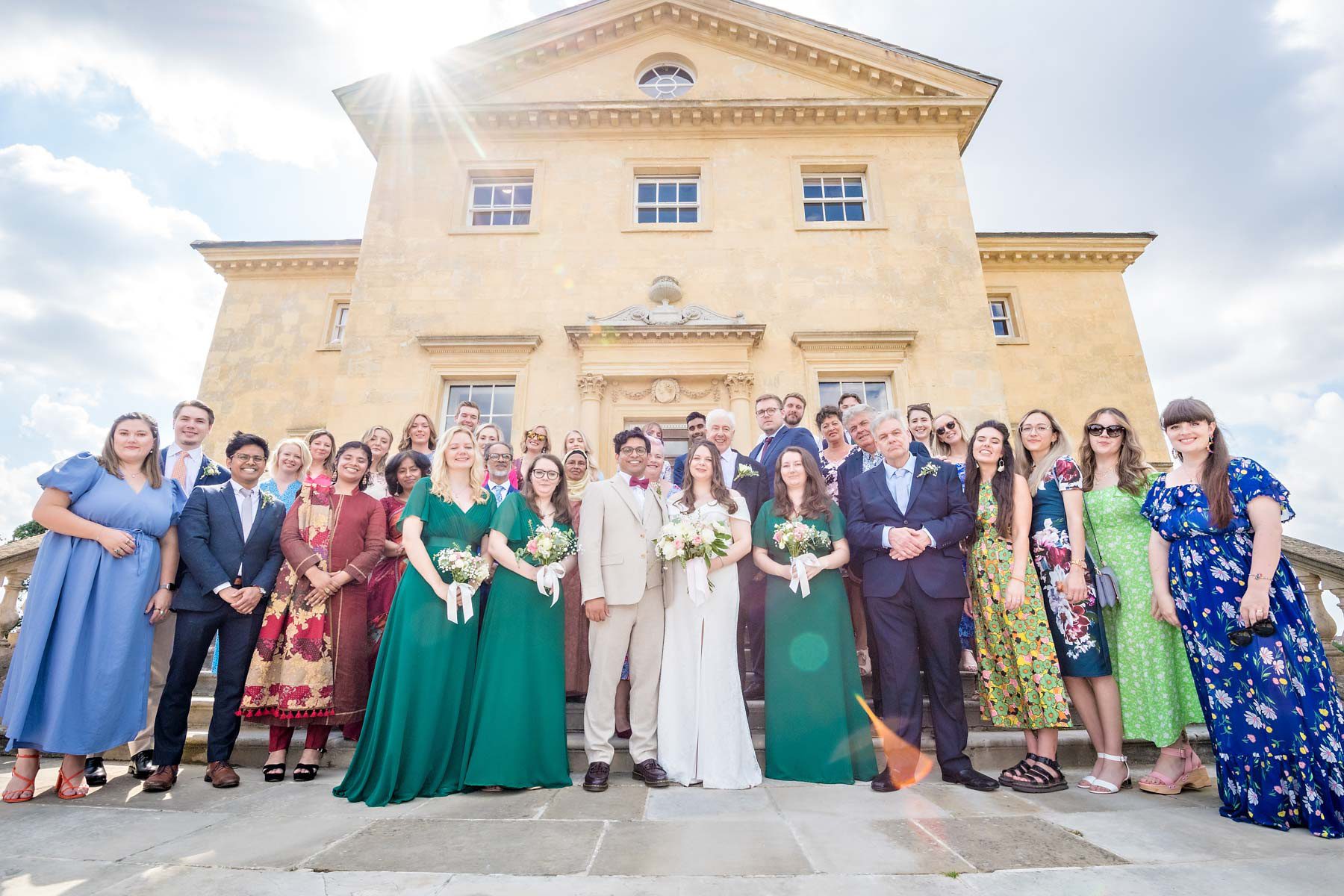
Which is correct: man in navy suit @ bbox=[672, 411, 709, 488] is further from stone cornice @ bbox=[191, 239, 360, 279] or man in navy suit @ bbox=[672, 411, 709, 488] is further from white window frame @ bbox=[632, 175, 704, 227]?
stone cornice @ bbox=[191, 239, 360, 279]

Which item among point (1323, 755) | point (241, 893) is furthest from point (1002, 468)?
point (241, 893)

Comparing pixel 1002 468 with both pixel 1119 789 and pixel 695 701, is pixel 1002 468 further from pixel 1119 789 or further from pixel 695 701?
pixel 695 701

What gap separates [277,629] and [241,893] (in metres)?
2.37

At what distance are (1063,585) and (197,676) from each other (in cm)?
576

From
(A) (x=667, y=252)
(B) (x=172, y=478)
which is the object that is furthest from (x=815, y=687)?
(A) (x=667, y=252)

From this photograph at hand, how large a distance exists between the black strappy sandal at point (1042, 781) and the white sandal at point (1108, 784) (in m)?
0.15

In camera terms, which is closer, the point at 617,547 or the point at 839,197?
the point at 617,547

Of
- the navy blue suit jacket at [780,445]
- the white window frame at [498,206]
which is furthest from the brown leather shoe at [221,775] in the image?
the white window frame at [498,206]

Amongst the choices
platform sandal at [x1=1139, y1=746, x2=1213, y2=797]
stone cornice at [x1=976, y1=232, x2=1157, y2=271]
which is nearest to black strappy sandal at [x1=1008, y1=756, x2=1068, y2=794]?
platform sandal at [x1=1139, y1=746, x2=1213, y2=797]

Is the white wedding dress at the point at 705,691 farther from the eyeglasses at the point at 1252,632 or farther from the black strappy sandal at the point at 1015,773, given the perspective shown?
the eyeglasses at the point at 1252,632

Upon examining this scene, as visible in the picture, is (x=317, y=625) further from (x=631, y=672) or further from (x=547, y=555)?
(x=631, y=672)

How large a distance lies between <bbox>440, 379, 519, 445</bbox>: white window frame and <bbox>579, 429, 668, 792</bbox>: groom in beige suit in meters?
Result: 7.65

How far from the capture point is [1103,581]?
3916 mm

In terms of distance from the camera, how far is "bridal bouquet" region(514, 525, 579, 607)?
3.91m
